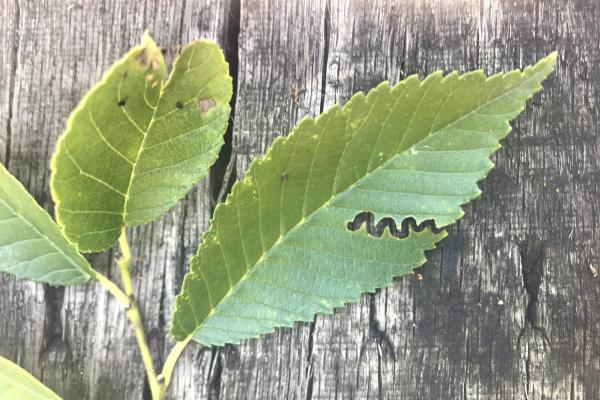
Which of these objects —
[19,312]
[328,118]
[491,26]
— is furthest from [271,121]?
[19,312]

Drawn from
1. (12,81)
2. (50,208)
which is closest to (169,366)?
(50,208)

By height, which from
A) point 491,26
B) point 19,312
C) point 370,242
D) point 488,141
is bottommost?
point 19,312

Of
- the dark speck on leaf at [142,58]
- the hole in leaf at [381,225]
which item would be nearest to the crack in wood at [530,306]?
the hole in leaf at [381,225]

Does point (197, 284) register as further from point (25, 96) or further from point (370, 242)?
point (25, 96)

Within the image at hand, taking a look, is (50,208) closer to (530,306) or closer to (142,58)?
(142,58)

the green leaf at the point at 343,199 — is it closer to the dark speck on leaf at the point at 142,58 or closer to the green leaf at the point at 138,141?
the green leaf at the point at 138,141

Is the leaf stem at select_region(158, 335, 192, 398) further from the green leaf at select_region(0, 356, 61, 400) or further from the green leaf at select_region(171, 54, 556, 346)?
the green leaf at select_region(0, 356, 61, 400)
